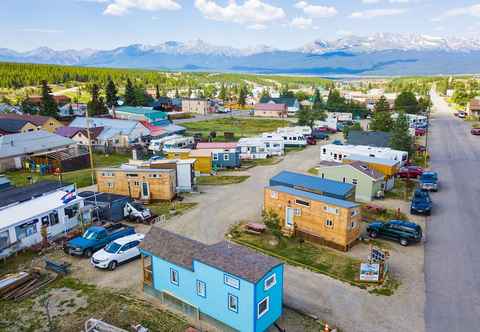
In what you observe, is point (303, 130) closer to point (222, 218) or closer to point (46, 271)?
point (222, 218)

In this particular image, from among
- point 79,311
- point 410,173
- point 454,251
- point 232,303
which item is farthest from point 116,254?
point 410,173

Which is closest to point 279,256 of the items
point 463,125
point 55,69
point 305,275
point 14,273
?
point 305,275

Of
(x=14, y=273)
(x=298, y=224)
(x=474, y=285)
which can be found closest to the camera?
(x=474, y=285)

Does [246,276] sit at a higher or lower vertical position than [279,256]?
higher

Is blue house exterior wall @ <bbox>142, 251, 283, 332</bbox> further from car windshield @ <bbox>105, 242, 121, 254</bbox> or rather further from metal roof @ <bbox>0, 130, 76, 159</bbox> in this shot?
metal roof @ <bbox>0, 130, 76, 159</bbox>

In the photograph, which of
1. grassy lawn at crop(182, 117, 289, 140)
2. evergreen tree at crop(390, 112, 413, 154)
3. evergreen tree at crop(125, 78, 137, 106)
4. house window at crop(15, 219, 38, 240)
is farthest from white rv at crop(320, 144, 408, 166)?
evergreen tree at crop(125, 78, 137, 106)

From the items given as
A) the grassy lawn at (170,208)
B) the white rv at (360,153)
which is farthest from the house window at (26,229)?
the white rv at (360,153)

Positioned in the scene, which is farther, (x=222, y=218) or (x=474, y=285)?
(x=222, y=218)

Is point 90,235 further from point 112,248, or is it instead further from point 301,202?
point 301,202
